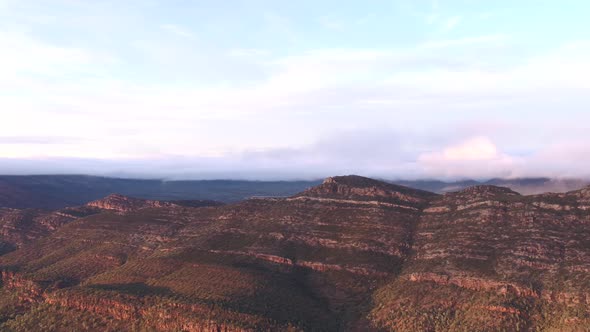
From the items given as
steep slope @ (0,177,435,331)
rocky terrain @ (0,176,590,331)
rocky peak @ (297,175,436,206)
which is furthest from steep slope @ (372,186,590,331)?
rocky peak @ (297,175,436,206)

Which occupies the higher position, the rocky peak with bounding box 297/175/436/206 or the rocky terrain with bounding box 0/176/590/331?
the rocky peak with bounding box 297/175/436/206

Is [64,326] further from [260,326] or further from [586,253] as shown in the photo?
[586,253]

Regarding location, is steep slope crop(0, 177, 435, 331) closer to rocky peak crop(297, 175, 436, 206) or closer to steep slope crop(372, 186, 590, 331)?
rocky peak crop(297, 175, 436, 206)

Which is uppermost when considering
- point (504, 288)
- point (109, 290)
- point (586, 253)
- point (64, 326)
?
point (586, 253)

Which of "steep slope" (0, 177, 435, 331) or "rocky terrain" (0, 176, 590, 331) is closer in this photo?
"rocky terrain" (0, 176, 590, 331)

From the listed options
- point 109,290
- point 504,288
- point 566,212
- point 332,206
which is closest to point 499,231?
point 566,212

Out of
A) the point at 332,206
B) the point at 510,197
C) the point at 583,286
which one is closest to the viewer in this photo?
the point at 583,286
